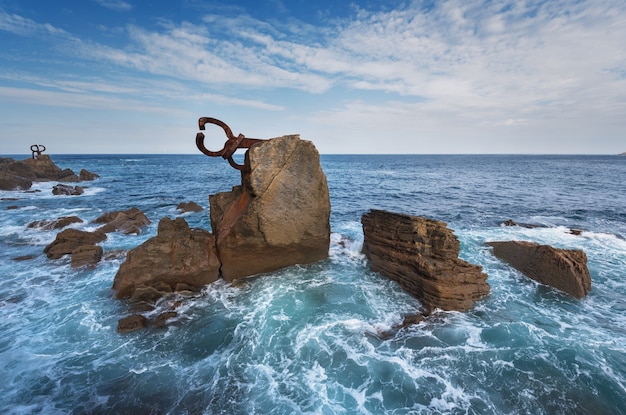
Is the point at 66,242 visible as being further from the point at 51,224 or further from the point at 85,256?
the point at 51,224

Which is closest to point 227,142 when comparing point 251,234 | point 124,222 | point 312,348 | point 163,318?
point 251,234

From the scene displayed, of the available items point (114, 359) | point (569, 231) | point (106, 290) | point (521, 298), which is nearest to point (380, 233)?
point (521, 298)

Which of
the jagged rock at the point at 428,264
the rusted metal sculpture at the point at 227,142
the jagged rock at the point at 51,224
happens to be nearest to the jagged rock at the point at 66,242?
the jagged rock at the point at 51,224

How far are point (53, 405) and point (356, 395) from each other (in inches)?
256

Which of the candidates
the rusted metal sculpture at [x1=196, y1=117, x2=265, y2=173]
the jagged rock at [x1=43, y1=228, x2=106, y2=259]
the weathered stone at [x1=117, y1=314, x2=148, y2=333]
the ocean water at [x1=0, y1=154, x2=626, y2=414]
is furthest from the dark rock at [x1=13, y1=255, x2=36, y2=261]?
the rusted metal sculpture at [x1=196, y1=117, x2=265, y2=173]

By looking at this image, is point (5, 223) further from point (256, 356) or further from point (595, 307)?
point (595, 307)

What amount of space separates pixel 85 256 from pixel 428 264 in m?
14.5

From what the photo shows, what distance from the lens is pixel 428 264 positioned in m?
10.3

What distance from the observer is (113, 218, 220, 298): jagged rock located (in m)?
10.7

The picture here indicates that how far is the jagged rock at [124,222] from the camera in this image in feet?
61.4

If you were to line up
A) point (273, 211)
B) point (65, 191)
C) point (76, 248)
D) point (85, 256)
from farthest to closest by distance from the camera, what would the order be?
point (65, 191)
point (76, 248)
point (85, 256)
point (273, 211)

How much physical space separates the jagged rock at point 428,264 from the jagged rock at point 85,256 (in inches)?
493

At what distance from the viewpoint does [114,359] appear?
792 cm

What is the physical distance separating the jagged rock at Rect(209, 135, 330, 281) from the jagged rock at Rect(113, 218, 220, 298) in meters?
0.58
